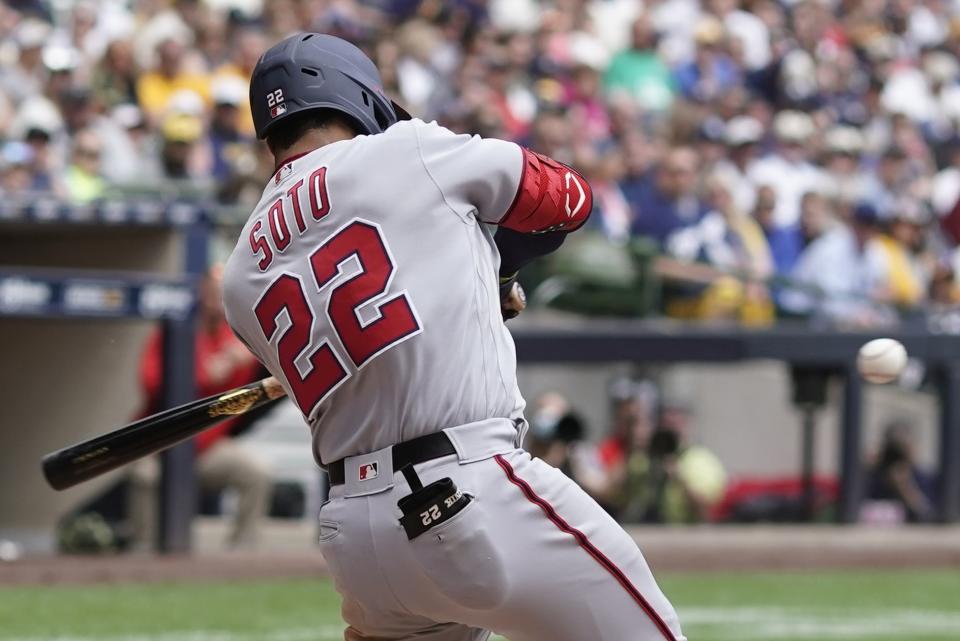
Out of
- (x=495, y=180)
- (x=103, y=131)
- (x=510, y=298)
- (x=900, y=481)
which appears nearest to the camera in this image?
(x=495, y=180)

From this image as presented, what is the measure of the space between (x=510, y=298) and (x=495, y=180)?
0.51 meters

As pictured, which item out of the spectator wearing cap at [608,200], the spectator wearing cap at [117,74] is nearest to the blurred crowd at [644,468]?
the spectator wearing cap at [608,200]

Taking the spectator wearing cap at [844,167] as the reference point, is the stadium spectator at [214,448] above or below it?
below

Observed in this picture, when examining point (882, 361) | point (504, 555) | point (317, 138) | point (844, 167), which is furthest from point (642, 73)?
point (504, 555)

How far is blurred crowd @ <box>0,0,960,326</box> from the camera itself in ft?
33.2

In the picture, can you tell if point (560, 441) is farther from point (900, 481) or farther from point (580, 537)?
point (580, 537)

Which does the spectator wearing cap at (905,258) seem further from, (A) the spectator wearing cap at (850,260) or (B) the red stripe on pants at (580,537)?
(B) the red stripe on pants at (580,537)

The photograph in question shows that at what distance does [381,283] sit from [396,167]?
9.2 inches

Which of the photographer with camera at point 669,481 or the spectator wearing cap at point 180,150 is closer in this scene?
the spectator wearing cap at point 180,150

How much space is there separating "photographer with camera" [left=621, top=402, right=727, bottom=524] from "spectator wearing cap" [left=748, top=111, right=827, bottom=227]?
251cm

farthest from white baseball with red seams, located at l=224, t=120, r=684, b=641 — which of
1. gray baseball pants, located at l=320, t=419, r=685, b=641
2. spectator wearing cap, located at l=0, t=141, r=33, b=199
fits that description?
spectator wearing cap, located at l=0, t=141, r=33, b=199

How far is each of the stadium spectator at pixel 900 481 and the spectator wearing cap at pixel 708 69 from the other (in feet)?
12.7

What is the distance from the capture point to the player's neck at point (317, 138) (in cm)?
354

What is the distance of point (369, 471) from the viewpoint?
132 inches
